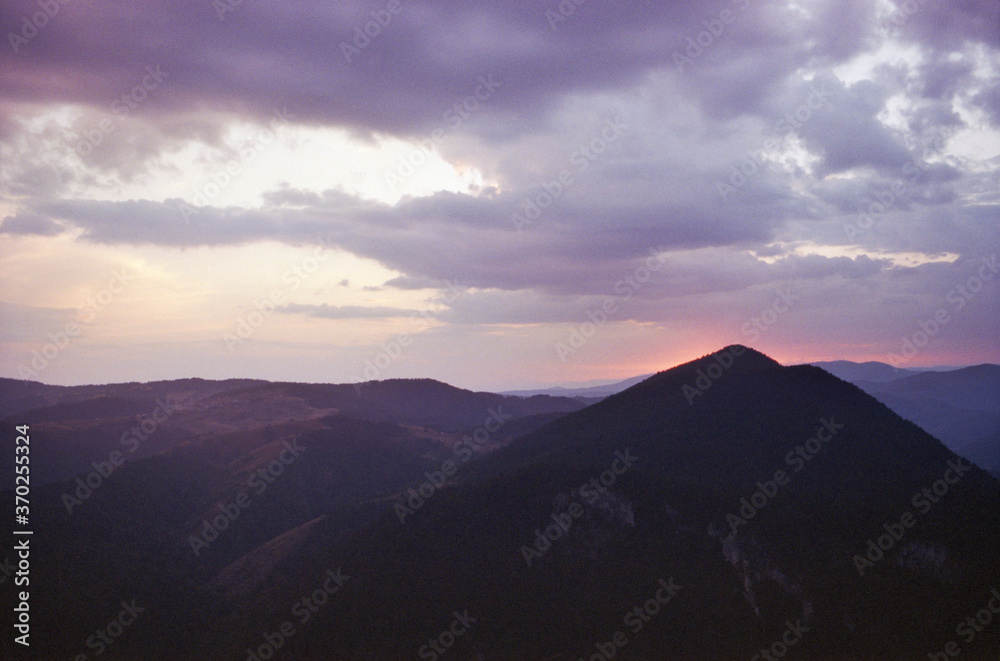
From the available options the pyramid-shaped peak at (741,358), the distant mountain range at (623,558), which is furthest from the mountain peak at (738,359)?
the distant mountain range at (623,558)

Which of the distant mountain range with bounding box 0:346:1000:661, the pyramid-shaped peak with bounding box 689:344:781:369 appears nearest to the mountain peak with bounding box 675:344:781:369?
the pyramid-shaped peak with bounding box 689:344:781:369

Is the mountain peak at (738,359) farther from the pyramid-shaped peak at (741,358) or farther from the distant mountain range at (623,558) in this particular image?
the distant mountain range at (623,558)

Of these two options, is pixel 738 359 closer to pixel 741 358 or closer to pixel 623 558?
pixel 741 358

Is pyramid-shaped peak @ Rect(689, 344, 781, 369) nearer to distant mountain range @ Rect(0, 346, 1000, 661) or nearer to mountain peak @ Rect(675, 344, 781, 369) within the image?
mountain peak @ Rect(675, 344, 781, 369)

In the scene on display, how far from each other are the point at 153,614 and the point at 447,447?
10197cm

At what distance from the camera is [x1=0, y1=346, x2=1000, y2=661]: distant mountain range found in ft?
188

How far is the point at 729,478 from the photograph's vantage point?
7588 centimetres

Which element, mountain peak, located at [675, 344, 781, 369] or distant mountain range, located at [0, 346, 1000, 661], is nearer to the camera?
distant mountain range, located at [0, 346, 1000, 661]

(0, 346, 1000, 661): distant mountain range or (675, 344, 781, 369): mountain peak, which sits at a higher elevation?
(675, 344, 781, 369): mountain peak

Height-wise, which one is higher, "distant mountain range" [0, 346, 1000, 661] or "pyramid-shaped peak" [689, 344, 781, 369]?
"pyramid-shaped peak" [689, 344, 781, 369]

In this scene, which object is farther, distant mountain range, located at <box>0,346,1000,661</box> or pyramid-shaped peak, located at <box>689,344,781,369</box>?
pyramid-shaped peak, located at <box>689,344,781,369</box>

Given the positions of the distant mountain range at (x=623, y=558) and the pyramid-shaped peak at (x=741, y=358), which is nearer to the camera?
the distant mountain range at (x=623, y=558)

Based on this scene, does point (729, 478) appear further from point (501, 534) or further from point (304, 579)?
point (304, 579)

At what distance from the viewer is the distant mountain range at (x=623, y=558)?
Answer: 5716cm
